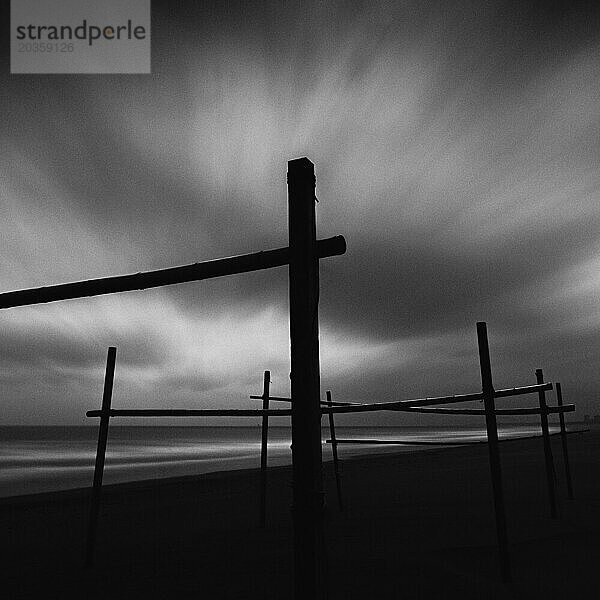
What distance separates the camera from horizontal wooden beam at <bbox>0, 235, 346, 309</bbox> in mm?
2146

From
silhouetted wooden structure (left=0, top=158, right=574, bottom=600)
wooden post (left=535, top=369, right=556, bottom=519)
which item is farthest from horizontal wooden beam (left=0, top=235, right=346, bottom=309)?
wooden post (left=535, top=369, right=556, bottom=519)

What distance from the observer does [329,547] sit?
724cm

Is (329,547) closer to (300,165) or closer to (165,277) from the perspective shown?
(165,277)

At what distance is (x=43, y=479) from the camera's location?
878 inches

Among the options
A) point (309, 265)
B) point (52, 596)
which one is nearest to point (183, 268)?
point (309, 265)

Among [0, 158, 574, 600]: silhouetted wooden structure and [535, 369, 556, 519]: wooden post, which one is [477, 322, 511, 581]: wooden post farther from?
[0, 158, 574, 600]: silhouetted wooden structure

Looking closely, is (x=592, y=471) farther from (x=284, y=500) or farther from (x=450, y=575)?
(x=450, y=575)

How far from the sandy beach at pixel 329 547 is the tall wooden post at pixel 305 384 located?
3.96m

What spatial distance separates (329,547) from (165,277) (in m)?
6.20

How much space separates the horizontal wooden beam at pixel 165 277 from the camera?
2.15 meters

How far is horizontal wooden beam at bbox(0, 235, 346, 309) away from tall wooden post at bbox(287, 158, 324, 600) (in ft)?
0.33

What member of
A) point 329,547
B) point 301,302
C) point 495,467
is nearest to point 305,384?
point 301,302

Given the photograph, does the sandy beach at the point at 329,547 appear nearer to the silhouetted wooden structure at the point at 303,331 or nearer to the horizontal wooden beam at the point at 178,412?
the horizontal wooden beam at the point at 178,412

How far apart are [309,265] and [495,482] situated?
4551 millimetres
